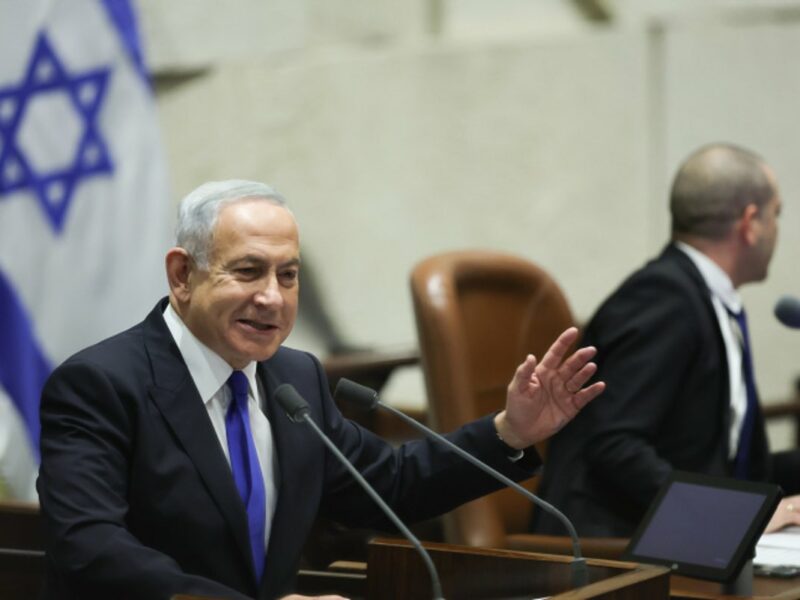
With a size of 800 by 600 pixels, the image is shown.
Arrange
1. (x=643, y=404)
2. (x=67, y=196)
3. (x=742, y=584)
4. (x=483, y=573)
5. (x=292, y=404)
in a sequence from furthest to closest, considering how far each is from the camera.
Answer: (x=67, y=196)
(x=643, y=404)
(x=742, y=584)
(x=483, y=573)
(x=292, y=404)

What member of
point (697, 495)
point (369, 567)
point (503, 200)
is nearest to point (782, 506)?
point (697, 495)

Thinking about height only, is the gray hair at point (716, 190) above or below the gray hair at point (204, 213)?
below

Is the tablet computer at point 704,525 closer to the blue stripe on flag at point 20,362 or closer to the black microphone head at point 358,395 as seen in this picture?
the black microphone head at point 358,395

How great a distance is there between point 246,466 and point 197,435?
108mm

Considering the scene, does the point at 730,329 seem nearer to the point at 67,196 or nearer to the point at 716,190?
the point at 716,190

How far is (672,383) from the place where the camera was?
349cm

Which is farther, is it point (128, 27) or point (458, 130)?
point (458, 130)

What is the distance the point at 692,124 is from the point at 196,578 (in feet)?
12.0

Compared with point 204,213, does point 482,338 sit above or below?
below

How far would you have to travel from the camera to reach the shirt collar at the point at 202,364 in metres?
2.50

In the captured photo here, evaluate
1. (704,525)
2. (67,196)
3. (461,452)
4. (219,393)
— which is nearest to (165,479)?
(219,393)

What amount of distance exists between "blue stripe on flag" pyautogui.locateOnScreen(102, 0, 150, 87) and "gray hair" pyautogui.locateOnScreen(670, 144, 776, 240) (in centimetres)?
152

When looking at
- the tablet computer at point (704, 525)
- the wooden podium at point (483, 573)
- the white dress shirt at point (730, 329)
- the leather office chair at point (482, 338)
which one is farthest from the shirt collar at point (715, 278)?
the wooden podium at point (483, 573)

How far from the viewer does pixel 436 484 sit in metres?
2.71
